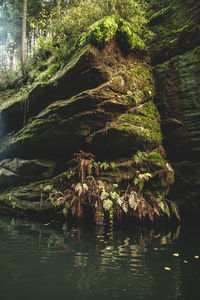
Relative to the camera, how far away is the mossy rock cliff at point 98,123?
6230 millimetres

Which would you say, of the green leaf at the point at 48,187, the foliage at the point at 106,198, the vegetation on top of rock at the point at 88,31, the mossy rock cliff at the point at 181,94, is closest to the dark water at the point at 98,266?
the foliage at the point at 106,198

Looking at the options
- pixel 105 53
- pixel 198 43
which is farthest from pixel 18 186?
pixel 198 43

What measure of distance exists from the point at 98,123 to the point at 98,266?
14.8ft

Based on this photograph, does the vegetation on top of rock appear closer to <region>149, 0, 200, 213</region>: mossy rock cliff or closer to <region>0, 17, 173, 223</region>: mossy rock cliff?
<region>0, 17, 173, 223</region>: mossy rock cliff

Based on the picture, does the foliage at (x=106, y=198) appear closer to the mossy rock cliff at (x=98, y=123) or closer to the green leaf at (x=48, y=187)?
the mossy rock cliff at (x=98, y=123)

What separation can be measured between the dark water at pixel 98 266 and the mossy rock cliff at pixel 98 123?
Answer: 206 cm

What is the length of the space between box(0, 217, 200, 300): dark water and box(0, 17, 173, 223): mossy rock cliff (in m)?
2.06

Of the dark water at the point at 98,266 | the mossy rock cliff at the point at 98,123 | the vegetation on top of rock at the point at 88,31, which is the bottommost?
the dark water at the point at 98,266

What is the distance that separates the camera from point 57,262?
3.06 meters

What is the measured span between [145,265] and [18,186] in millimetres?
6693

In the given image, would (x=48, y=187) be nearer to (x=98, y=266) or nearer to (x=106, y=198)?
(x=106, y=198)

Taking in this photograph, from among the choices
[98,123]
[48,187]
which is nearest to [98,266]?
[48,187]

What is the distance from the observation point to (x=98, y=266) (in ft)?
9.68

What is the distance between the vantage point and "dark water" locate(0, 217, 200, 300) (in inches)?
90.1
